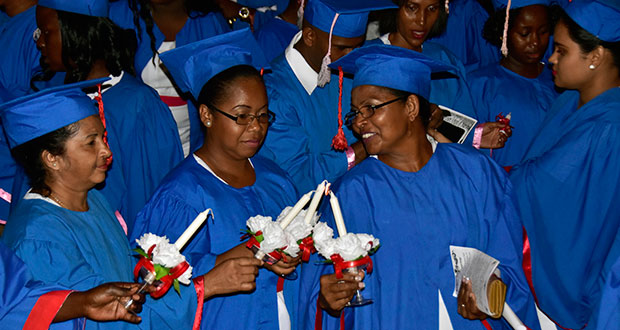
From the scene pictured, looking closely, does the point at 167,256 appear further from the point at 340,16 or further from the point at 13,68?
the point at 13,68

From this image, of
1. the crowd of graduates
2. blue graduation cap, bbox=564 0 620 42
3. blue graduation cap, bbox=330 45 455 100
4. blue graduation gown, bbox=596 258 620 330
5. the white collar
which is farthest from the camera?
the white collar

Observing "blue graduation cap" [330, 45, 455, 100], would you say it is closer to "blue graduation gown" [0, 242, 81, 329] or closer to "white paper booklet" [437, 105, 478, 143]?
"white paper booklet" [437, 105, 478, 143]

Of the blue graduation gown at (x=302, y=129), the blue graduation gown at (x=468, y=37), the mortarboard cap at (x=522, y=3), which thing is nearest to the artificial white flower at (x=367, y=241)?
the blue graduation gown at (x=302, y=129)

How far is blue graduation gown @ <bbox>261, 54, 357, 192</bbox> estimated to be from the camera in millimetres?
3922

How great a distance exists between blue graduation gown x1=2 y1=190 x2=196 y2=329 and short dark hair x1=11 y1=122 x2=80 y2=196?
0.10m

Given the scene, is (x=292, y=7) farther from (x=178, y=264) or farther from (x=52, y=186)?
(x=178, y=264)

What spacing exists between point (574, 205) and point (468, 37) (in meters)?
2.41

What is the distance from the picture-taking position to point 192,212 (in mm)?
3012

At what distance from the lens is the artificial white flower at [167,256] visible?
239 cm

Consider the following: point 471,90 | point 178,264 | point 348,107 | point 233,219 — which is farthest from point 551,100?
point 178,264

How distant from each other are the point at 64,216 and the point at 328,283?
1095 millimetres

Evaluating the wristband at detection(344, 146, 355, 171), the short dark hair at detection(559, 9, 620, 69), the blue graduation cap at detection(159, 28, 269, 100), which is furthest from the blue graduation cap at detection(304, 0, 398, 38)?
the short dark hair at detection(559, 9, 620, 69)

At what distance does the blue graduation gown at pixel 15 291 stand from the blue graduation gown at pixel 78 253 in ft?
0.26

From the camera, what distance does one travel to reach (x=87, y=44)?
3883 millimetres
